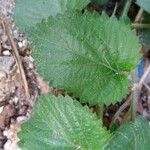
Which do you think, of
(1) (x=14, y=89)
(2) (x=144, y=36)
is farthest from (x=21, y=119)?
(2) (x=144, y=36)

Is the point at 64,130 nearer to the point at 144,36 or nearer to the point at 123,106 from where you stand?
the point at 123,106

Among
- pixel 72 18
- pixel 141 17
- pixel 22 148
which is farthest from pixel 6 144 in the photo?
pixel 141 17

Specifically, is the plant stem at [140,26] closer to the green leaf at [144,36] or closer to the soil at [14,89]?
the green leaf at [144,36]

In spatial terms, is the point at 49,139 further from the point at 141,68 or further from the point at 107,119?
the point at 141,68

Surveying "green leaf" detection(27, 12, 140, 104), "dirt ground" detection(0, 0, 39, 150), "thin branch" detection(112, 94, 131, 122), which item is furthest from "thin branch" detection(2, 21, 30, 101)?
"thin branch" detection(112, 94, 131, 122)

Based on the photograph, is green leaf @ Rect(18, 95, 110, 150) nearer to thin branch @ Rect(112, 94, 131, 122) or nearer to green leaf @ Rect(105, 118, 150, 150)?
green leaf @ Rect(105, 118, 150, 150)

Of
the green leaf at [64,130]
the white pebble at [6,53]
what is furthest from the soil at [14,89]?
the green leaf at [64,130]
